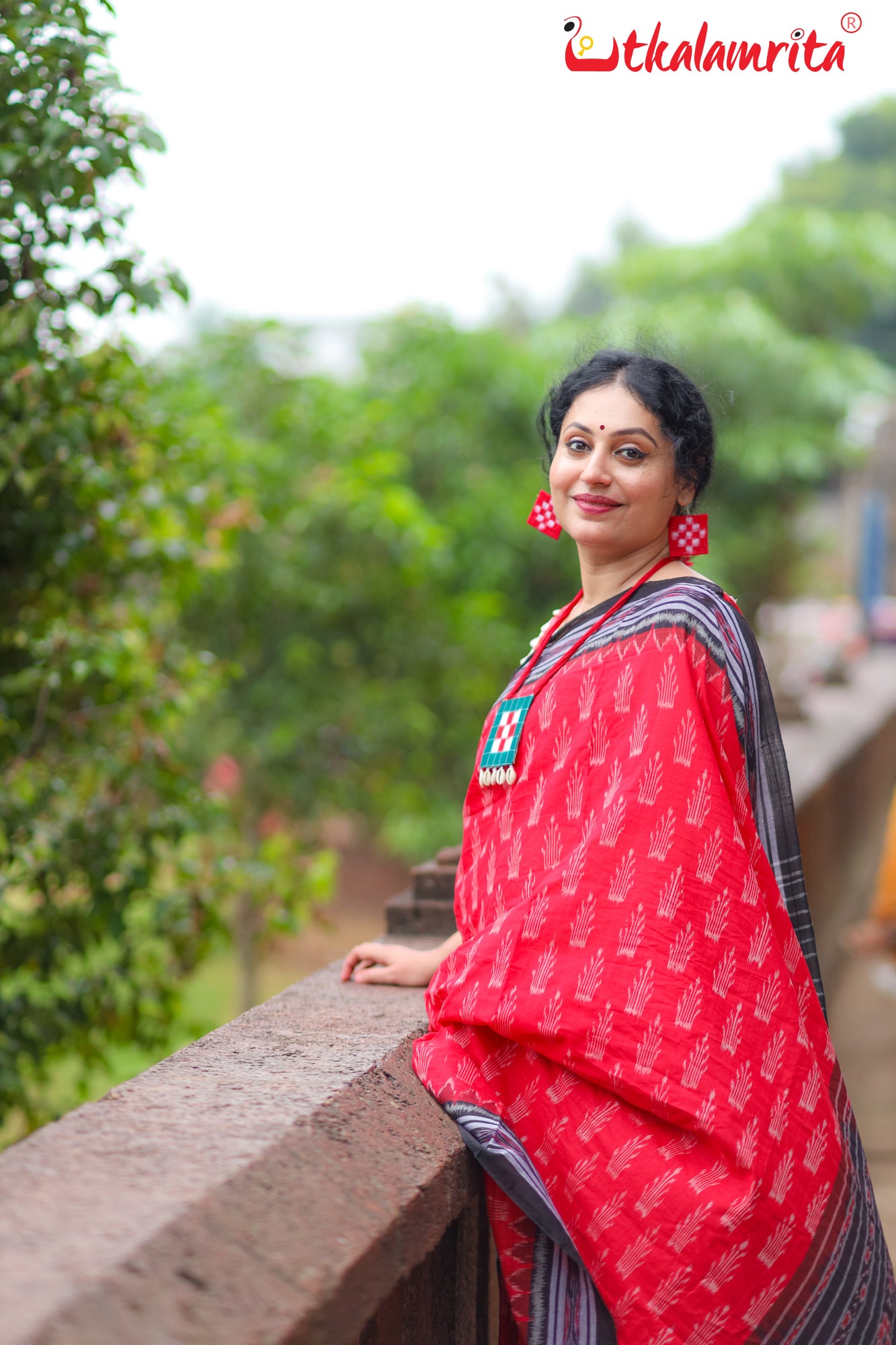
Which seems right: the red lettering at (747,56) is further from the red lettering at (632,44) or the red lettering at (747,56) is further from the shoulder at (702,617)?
the shoulder at (702,617)

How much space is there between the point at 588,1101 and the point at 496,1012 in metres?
0.14

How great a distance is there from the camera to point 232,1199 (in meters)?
1.10

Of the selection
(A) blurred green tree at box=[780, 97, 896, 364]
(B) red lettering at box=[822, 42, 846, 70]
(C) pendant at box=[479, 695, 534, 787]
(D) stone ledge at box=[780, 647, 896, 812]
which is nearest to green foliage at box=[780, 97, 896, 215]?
(A) blurred green tree at box=[780, 97, 896, 364]

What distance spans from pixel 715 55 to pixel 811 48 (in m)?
0.23

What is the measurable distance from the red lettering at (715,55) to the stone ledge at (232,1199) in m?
2.53

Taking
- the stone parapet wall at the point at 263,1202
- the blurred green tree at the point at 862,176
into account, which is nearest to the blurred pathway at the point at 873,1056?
the stone parapet wall at the point at 263,1202

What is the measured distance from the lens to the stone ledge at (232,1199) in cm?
95

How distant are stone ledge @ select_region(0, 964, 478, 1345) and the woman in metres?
0.13

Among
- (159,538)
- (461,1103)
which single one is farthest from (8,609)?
(461,1103)

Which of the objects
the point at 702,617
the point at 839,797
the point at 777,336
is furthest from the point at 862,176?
the point at 702,617

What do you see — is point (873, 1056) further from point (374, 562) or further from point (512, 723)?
point (512, 723)

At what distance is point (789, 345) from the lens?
905cm

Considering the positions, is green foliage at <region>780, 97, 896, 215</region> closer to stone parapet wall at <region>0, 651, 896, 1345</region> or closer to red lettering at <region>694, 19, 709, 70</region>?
red lettering at <region>694, 19, 709, 70</region>

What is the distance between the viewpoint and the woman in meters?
1.35
